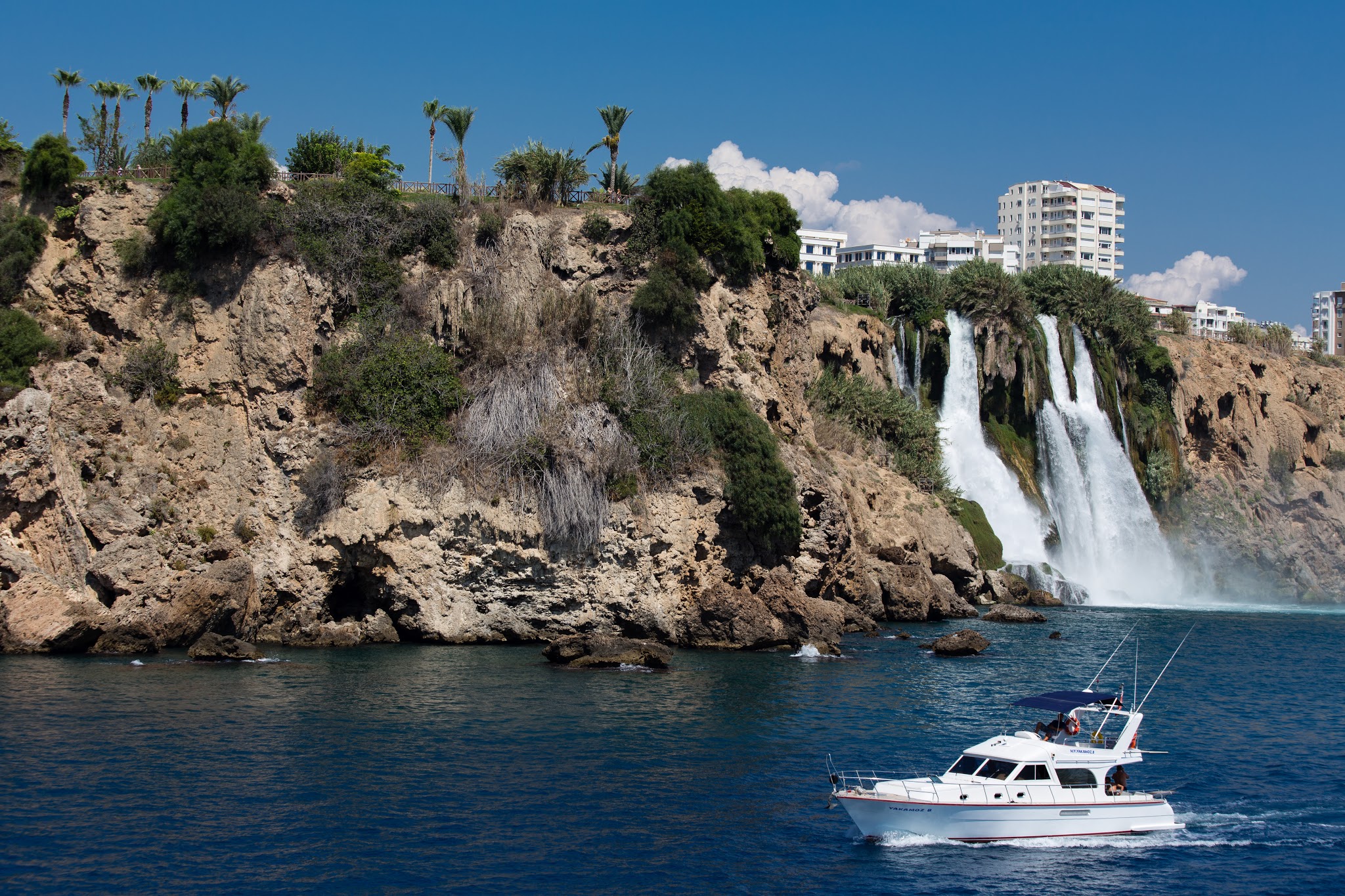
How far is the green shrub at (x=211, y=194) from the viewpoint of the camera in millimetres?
45719

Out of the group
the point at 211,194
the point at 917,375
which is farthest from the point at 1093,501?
the point at 211,194

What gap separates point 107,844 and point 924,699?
21789mm

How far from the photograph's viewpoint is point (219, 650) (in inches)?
1442

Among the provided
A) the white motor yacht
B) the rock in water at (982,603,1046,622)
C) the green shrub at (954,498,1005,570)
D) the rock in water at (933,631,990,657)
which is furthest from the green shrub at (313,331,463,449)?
the green shrub at (954,498,1005,570)

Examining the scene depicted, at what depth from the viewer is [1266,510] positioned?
271 ft

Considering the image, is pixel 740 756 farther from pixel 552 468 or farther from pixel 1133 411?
pixel 1133 411

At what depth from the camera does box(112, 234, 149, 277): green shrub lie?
46438mm

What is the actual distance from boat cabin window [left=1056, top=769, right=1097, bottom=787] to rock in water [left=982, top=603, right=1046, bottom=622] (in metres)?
29.1

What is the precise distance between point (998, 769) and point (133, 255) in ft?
129

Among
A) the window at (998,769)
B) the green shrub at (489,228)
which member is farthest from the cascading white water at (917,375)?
the window at (998,769)

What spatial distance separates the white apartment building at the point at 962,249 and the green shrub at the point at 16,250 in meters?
114

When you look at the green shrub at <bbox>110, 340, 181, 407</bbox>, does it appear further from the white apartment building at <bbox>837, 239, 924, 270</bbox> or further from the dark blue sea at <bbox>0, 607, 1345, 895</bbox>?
the white apartment building at <bbox>837, 239, 924, 270</bbox>

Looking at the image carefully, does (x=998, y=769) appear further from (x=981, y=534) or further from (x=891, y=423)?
(x=891, y=423)

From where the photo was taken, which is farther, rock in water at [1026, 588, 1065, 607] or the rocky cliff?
rock in water at [1026, 588, 1065, 607]
